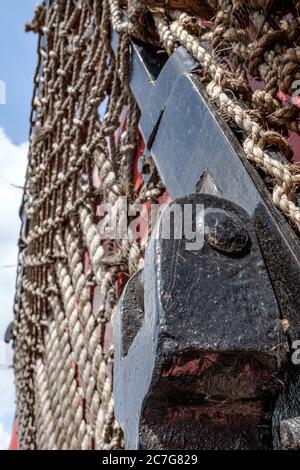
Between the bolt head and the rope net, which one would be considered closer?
the bolt head

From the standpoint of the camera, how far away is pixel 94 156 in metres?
1.18

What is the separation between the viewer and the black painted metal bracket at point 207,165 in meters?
0.39

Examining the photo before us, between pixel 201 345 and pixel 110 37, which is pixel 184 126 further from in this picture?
pixel 110 37

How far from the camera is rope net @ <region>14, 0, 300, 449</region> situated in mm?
523

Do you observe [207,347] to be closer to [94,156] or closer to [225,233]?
[225,233]

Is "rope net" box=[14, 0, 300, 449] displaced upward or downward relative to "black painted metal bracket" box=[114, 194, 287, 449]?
upward

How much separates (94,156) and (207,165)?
694 mm

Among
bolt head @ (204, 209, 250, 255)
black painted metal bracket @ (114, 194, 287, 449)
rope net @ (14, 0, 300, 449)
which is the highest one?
rope net @ (14, 0, 300, 449)

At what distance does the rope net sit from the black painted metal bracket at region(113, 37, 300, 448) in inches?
0.6

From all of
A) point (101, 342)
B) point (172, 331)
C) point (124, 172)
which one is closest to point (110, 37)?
point (124, 172)

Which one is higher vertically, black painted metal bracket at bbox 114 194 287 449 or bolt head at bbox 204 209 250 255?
bolt head at bbox 204 209 250 255

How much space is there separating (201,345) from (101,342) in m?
0.82

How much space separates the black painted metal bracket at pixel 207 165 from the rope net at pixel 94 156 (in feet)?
0.05

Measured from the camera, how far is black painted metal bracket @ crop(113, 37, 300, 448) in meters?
0.39
